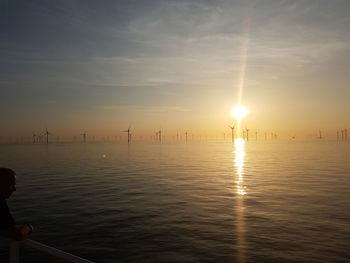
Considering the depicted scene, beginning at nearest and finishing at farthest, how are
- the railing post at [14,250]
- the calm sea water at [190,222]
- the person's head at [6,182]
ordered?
the railing post at [14,250] → the person's head at [6,182] → the calm sea water at [190,222]

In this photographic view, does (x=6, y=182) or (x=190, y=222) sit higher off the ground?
(x=6, y=182)

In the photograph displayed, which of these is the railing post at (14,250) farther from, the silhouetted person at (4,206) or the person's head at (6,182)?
the person's head at (6,182)

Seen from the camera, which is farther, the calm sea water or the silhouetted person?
the calm sea water

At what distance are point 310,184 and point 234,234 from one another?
81.9 ft

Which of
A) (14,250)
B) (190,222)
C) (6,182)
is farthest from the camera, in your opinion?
(190,222)

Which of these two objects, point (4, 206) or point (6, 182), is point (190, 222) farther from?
point (6, 182)

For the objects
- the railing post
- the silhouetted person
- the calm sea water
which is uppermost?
the silhouetted person

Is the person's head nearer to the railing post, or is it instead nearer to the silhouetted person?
the silhouetted person

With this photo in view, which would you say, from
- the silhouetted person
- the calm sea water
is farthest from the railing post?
the calm sea water

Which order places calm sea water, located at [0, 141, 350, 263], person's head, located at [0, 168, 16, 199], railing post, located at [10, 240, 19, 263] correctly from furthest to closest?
1. calm sea water, located at [0, 141, 350, 263]
2. person's head, located at [0, 168, 16, 199]
3. railing post, located at [10, 240, 19, 263]

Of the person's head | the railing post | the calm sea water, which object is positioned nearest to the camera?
the railing post

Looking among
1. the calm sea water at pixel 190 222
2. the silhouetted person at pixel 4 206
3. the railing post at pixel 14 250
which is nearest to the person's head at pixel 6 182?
the silhouetted person at pixel 4 206

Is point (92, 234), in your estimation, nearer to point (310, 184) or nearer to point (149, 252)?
point (149, 252)

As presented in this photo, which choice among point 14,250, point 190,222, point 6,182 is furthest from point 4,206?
point 190,222
